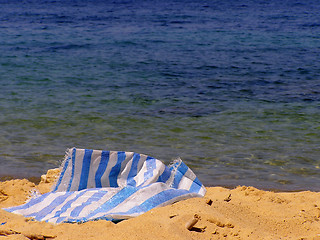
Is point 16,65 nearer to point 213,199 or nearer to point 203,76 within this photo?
point 203,76

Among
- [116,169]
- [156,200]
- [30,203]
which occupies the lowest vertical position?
[30,203]

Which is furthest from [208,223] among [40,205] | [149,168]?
[40,205]

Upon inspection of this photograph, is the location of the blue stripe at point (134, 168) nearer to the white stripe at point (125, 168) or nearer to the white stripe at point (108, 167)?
the white stripe at point (125, 168)

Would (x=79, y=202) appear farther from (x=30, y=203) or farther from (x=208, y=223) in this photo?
(x=208, y=223)

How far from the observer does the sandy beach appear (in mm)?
3318

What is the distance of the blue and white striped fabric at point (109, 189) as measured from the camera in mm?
3843

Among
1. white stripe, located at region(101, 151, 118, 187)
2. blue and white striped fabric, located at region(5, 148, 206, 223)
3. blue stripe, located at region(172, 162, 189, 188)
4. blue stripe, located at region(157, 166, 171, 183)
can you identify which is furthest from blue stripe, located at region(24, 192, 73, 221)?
blue stripe, located at region(172, 162, 189, 188)

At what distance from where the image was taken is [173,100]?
9.16 meters

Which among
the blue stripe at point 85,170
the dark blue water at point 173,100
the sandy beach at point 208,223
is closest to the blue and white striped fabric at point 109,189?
the blue stripe at point 85,170

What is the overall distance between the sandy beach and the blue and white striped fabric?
0.13 metres

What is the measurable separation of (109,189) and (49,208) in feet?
1.97

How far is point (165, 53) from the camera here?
1472cm

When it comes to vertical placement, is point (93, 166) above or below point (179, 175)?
above

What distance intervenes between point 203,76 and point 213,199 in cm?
762
